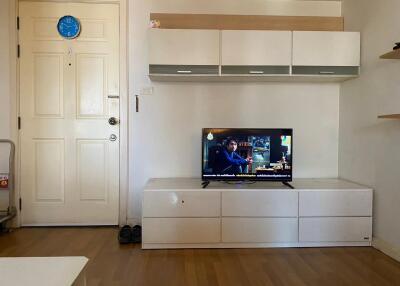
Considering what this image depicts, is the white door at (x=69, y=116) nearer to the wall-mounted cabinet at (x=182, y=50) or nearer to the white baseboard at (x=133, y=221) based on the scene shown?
the white baseboard at (x=133, y=221)

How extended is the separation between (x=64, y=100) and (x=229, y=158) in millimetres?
1939

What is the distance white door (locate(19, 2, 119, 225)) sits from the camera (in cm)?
343

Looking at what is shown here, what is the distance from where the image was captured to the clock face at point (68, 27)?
3.42 meters

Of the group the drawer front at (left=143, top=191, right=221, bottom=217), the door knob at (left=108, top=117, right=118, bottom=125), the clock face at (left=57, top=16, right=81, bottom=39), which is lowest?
the drawer front at (left=143, top=191, right=221, bottom=217)

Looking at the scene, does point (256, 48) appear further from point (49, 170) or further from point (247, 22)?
point (49, 170)

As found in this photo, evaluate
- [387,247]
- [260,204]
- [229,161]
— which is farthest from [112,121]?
Answer: [387,247]

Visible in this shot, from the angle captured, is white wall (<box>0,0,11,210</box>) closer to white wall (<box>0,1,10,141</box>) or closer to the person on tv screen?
white wall (<box>0,1,10,141</box>)

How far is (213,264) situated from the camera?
8.30 feet

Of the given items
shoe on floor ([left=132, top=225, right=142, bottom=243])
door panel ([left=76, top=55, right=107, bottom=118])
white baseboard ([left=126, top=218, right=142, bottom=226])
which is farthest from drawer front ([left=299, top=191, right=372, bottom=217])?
door panel ([left=76, top=55, right=107, bottom=118])

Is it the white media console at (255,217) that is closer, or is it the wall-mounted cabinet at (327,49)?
the white media console at (255,217)

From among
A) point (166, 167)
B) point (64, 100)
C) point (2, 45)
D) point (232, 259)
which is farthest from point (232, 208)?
point (2, 45)

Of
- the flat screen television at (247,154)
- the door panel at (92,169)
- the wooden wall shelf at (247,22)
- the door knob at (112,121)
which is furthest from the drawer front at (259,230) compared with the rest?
the wooden wall shelf at (247,22)

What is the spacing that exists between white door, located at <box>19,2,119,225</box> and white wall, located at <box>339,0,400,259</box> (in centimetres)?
252

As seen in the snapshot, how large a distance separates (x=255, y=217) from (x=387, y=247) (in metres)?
1.15
